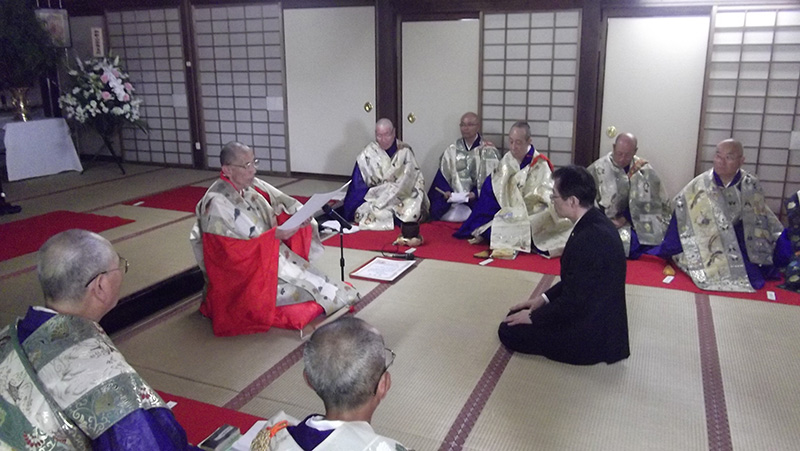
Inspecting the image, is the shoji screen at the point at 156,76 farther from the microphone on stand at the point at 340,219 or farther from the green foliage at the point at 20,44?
the microphone on stand at the point at 340,219

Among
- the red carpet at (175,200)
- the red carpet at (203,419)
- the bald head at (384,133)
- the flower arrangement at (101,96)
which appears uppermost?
the flower arrangement at (101,96)

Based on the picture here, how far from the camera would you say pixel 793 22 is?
572cm

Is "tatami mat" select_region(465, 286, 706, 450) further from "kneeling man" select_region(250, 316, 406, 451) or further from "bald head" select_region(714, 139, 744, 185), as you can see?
"bald head" select_region(714, 139, 744, 185)

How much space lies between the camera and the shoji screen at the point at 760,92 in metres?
5.80

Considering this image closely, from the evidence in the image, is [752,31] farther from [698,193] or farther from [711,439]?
[711,439]

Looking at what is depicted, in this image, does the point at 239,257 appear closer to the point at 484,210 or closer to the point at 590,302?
the point at 590,302

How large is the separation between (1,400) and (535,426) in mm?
2023

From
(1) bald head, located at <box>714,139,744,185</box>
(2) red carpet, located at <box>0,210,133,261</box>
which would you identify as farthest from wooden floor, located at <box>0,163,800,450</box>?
(1) bald head, located at <box>714,139,744,185</box>

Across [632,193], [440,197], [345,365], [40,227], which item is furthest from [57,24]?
[345,365]

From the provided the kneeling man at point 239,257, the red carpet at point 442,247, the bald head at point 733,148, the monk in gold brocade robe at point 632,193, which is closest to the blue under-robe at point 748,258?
the bald head at point 733,148

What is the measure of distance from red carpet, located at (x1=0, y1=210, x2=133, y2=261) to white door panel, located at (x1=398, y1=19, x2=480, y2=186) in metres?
3.18

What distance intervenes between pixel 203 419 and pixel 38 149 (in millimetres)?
6812

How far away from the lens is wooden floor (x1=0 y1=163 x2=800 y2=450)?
109 inches

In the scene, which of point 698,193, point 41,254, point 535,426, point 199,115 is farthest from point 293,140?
point 41,254
